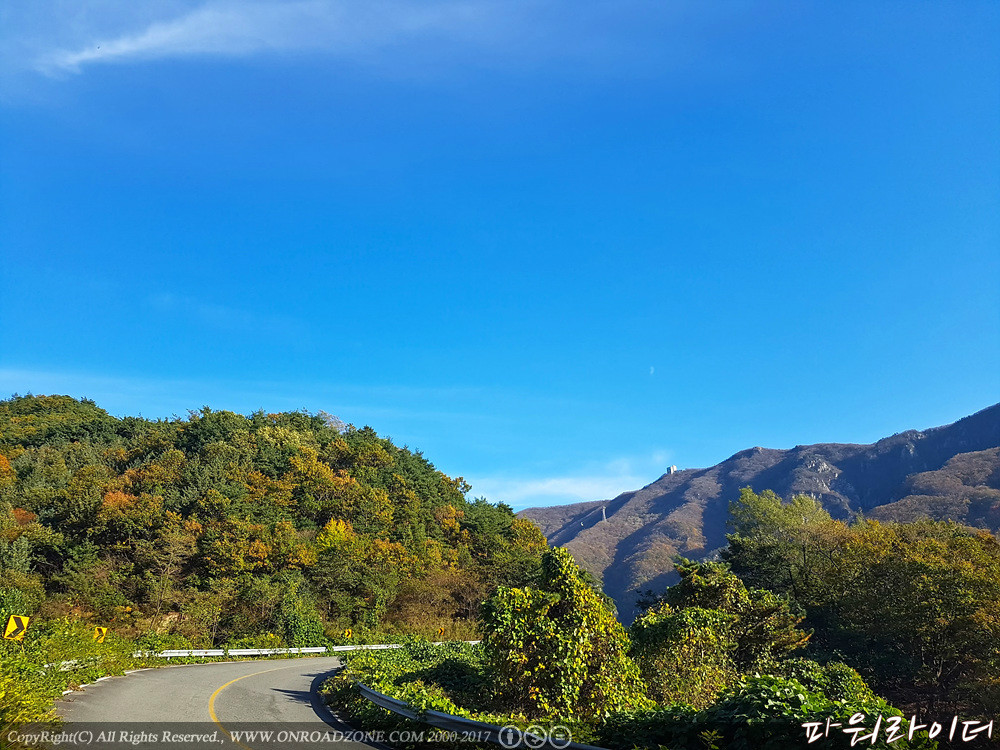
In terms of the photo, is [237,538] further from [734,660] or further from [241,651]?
[734,660]

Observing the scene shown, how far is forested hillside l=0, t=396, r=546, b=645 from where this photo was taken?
4322 centimetres

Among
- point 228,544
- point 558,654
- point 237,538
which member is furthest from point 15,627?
point 237,538

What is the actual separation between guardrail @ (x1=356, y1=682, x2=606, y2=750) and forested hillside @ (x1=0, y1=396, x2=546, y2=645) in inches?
787

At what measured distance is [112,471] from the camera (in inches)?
2694

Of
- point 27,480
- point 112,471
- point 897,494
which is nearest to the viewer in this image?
point 27,480

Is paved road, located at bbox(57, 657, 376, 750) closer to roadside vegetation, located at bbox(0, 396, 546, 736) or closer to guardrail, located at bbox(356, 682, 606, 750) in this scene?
guardrail, located at bbox(356, 682, 606, 750)

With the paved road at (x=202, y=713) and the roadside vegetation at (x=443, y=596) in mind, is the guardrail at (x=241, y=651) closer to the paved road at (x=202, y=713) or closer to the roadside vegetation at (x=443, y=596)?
the roadside vegetation at (x=443, y=596)

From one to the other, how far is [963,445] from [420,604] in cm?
19763

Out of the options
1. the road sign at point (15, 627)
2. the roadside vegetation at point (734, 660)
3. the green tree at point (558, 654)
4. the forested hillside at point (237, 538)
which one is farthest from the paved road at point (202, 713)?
the forested hillside at point (237, 538)

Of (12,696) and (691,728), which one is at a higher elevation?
(12,696)

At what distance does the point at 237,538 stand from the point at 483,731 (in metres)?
47.2

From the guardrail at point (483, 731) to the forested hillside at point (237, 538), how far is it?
20.0 metres

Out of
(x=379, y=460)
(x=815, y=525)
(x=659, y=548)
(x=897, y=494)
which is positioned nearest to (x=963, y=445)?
(x=897, y=494)

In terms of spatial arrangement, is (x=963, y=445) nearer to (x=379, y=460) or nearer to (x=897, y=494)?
(x=897, y=494)
